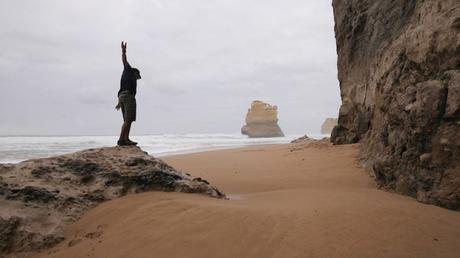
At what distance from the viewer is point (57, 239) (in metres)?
3.37

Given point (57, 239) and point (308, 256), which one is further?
point (57, 239)

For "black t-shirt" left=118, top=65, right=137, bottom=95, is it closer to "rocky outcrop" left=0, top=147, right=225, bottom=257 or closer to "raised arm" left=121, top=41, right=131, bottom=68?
"raised arm" left=121, top=41, right=131, bottom=68

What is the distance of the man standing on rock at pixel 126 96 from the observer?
5.57 meters

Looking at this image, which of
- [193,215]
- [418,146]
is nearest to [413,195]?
[418,146]

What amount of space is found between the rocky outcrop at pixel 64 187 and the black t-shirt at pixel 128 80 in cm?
113

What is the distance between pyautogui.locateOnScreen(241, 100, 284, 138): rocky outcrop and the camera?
7306 cm

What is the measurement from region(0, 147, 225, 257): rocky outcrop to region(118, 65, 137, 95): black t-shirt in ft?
3.69

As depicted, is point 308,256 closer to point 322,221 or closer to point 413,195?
point 322,221

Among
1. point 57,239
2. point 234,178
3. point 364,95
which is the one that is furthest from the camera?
point 364,95

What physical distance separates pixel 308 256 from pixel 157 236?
145 centimetres

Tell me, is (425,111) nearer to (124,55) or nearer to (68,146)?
(124,55)

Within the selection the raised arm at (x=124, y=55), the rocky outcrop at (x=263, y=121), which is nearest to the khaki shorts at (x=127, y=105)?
the raised arm at (x=124, y=55)

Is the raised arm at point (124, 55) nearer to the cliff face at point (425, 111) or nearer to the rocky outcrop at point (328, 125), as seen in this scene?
the cliff face at point (425, 111)

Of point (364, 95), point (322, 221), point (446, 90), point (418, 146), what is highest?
point (364, 95)
